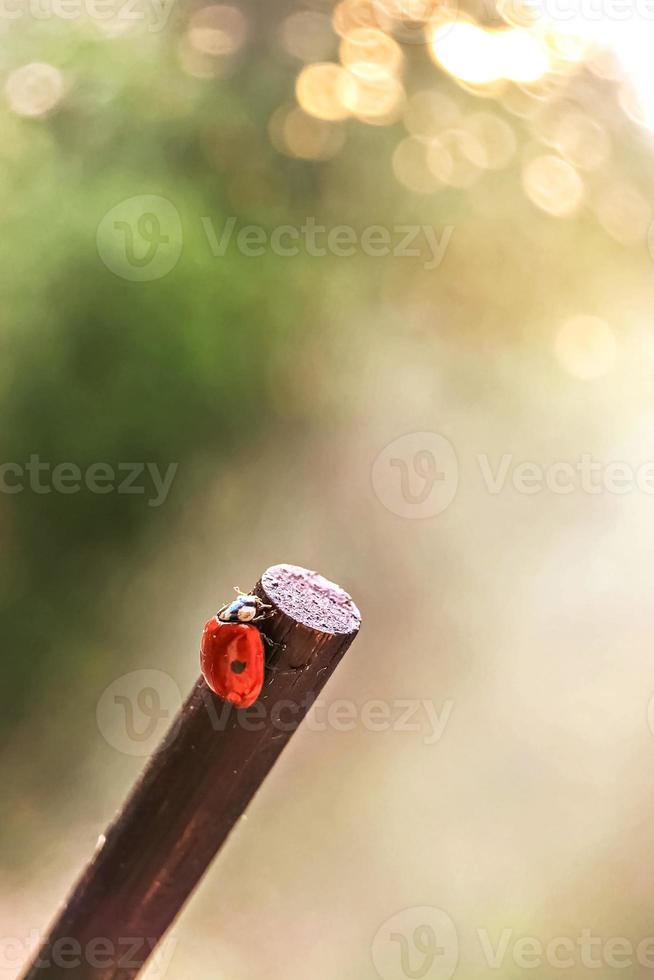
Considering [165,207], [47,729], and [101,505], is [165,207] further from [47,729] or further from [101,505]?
[47,729]

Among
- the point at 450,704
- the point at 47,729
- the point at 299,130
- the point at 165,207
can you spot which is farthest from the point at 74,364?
the point at 450,704

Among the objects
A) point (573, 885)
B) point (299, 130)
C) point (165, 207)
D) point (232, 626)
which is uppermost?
point (299, 130)
